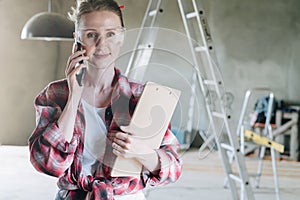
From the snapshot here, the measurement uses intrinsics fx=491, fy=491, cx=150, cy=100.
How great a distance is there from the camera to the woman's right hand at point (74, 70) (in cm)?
133

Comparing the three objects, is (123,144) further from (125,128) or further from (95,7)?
(95,7)

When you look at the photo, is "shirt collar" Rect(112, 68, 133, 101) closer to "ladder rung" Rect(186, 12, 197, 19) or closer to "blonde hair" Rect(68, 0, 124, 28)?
"blonde hair" Rect(68, 0, 124, 28)

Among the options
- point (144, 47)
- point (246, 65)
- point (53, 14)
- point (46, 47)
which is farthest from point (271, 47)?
point (144, 47)

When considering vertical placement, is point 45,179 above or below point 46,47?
below

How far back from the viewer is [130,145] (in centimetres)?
131

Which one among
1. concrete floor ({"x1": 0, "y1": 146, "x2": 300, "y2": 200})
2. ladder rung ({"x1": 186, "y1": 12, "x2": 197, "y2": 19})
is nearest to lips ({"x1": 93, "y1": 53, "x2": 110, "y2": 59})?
ladder rung ({"x1": 186, "y1": 12, "x2": 197, "y2": 19})

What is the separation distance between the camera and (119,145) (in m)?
1.32

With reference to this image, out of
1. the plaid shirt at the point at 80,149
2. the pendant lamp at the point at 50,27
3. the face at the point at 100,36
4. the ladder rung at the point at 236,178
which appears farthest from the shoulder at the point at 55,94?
the ladder rung at the point at 236,178

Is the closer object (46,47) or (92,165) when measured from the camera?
(92,165)

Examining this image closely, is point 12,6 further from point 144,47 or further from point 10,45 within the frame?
point 144,47

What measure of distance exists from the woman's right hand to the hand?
0.16 m

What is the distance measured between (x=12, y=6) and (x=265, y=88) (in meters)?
3.97

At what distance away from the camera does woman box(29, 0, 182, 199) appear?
1314mm

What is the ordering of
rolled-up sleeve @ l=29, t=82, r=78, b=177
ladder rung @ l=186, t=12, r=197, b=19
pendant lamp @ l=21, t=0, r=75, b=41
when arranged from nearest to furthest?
rolled-up sleeve @ l=29, t=82, r=78, b=177 → ladder rung @ l=186, t=12, r=197, b=19 → pendant lamp @ l=21, t=0, r=75, b=41
